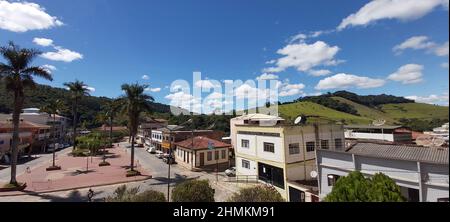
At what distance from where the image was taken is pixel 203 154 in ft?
105

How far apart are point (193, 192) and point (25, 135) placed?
4530 cm

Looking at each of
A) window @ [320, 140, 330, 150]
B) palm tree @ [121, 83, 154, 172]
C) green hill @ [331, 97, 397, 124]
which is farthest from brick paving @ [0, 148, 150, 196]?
green hill @ [331, 97, 397, 124]

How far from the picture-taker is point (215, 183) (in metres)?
23.0

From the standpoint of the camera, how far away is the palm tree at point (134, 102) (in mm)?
25297

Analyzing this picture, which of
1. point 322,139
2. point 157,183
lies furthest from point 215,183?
point 322,139

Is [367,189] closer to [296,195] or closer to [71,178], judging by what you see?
[296,195]

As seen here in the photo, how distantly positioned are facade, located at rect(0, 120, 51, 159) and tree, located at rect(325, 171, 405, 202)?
43396 millimetres

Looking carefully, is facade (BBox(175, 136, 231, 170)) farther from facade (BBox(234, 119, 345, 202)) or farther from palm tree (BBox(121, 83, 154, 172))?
facade (BBox(234, 119, 345, 202))

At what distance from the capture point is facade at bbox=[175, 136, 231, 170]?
31.8 meters

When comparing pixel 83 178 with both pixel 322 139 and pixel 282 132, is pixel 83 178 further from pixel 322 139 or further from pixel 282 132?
pixel 322 139

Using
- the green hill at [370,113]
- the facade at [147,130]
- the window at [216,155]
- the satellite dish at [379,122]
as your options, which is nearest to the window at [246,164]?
the window at [216,155]
